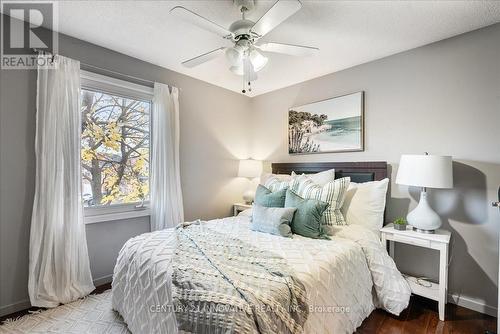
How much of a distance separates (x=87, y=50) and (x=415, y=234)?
11.7ft

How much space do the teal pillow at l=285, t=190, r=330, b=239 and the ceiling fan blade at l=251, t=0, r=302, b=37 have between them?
1.40 metres

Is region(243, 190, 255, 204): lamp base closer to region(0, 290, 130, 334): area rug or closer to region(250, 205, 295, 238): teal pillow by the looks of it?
region(250, 205, 295, 238): teal pillow

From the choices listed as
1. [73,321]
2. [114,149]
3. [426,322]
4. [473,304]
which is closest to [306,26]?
[114,149]

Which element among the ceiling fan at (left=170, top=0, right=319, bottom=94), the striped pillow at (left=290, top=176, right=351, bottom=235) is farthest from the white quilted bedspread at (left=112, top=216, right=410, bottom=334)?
the ceiling fan at (left=170, top=0, right=319, bottom=94)

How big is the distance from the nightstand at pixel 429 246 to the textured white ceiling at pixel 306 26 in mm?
1792

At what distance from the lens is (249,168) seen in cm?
362

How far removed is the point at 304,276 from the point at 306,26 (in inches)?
77.8

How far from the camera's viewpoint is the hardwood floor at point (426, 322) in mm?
1840

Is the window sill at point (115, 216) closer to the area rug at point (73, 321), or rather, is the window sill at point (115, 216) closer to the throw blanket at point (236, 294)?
the area rug at point (73, 321)

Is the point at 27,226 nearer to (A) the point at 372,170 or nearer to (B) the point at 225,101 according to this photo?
(B) the point at 225,101

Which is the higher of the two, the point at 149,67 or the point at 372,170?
the point at 149,67

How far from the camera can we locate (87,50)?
2.40 meters

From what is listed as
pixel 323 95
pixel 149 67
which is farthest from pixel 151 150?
pixel 323 95

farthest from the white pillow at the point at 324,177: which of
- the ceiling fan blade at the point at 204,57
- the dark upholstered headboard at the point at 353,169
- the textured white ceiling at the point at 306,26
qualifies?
the ceiling fan blade at the point at 204,57
